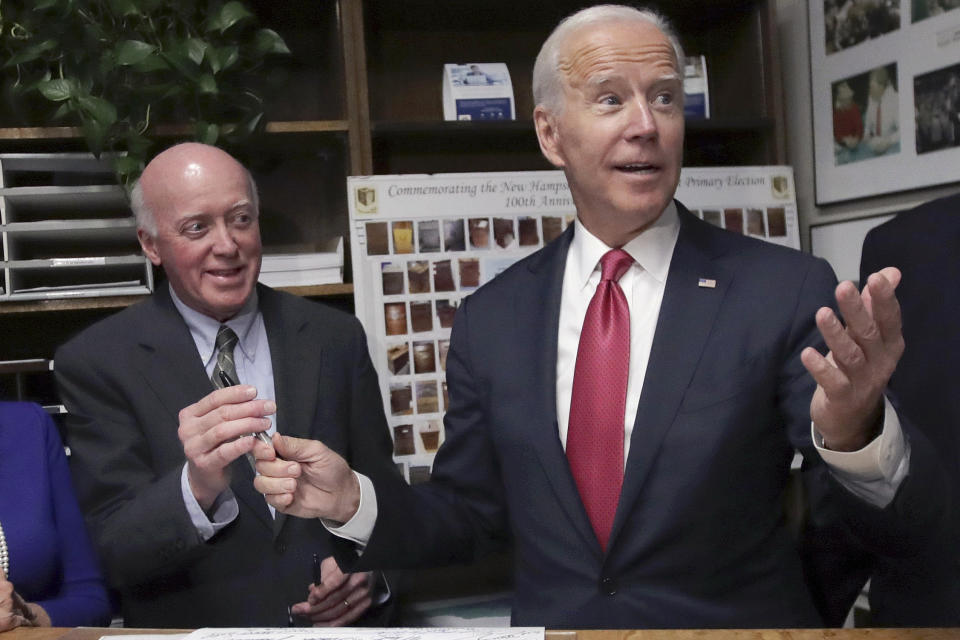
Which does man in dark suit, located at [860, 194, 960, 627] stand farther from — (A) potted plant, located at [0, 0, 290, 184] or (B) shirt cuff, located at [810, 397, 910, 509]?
(A) potted plant, located at [0, 0, 290, 184]

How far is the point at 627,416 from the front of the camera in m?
1.42

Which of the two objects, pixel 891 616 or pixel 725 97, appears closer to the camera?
pixel 891 616

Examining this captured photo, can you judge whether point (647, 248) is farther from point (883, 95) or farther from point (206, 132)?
point (883, 95)

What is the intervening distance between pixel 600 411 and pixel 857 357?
45 cm

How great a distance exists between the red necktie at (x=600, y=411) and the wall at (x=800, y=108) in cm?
167

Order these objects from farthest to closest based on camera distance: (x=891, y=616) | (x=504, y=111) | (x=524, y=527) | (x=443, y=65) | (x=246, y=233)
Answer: (x=443, y=65)
(x=504, y=111)
(x=246, y=233)
(x=891, y=616)
(x=524, y=527)

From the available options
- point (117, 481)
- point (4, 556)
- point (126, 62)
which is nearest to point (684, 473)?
point (117, 481)

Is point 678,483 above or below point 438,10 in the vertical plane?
below

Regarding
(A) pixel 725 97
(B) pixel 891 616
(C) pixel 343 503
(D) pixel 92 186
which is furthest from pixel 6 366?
(A) pixel 725 97

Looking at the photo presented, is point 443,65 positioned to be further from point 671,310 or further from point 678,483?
point 678,483

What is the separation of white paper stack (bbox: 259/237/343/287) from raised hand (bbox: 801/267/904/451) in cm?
173

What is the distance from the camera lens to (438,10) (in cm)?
289

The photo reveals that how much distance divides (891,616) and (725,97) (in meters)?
1.87

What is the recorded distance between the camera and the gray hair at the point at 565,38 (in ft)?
5.02
